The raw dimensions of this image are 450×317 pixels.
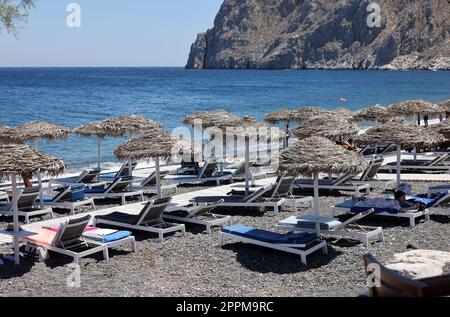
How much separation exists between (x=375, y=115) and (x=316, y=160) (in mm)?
12270

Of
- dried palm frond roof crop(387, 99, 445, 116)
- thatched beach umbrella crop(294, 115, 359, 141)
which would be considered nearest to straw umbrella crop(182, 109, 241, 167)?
thatched beach umbrella crop(294, 115, 359, 141)

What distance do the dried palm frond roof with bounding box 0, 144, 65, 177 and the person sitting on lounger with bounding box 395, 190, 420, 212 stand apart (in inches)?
230

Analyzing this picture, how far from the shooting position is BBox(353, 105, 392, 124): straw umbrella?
2080cm

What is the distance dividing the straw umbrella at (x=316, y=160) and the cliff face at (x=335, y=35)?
144 m

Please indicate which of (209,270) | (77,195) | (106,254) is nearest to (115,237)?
(106,254)

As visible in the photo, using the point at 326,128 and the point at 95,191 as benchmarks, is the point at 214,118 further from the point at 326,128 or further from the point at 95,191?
the point at 95,191

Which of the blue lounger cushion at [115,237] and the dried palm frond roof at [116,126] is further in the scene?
the dried palm frond roof at [116,126]

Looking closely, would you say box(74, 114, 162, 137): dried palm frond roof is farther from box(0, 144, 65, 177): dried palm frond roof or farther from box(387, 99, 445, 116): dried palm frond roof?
box(387, 99, 445, 116): dried palm frond roof

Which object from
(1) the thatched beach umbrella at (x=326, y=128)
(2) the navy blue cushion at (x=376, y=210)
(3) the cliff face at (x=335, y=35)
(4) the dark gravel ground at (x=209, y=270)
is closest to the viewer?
(4) the dark gravel ground at (x=209, y=270)

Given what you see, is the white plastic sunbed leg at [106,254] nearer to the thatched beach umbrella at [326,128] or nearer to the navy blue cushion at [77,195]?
the navy blue cushion at [77,195]

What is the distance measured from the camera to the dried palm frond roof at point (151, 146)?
11453 mm

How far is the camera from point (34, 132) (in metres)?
15.1

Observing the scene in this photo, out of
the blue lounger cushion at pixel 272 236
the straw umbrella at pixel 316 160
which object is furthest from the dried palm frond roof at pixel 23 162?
the straw umbrella at pixel 316 160

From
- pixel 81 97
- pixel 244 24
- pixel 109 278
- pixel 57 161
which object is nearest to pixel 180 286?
pixel 109 278
